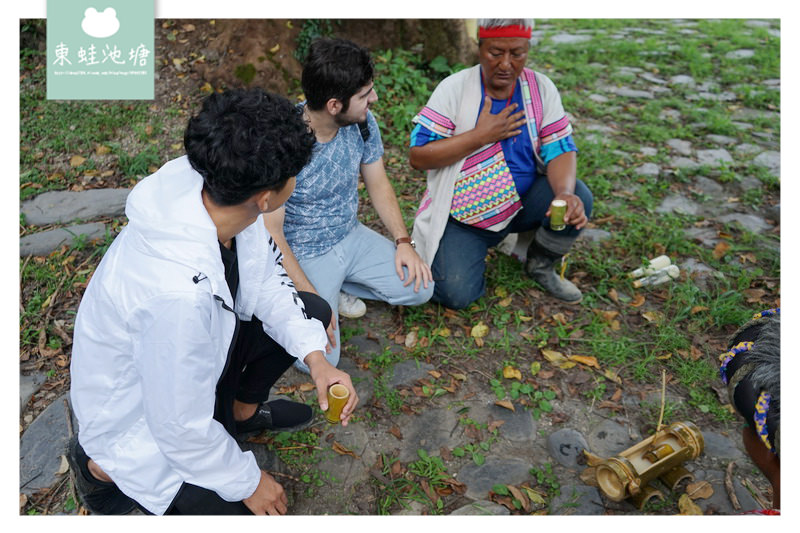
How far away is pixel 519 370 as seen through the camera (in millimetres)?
3229

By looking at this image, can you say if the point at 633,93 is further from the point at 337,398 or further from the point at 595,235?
the point at 337,398

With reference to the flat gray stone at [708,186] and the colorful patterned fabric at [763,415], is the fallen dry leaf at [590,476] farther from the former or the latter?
the flat gray stone at [708,186]

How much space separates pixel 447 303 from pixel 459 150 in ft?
2.87

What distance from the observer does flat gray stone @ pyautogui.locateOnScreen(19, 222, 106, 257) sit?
3848 mm

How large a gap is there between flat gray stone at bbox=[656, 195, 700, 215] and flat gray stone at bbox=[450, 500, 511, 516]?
2.80 meters

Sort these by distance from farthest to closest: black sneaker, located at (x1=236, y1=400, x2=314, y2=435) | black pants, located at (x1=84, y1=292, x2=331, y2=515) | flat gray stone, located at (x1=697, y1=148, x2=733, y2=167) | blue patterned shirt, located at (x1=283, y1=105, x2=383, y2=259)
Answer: flat gray stone, located at (x1=697, y1=148, x2=733, y2=167) < blue patterned shirt, located at (x1=283, y1=105, x2=383, y2=259) < black sneaker, located at (x1=236, y1=400, x2=314, y2=435) < black pants, located at (x1=84, y1=292, x2=331, y2=515)

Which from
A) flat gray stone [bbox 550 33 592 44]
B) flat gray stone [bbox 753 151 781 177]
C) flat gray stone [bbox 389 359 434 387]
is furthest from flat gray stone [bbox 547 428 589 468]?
flat gray stone [bbox 550 33 592 44]

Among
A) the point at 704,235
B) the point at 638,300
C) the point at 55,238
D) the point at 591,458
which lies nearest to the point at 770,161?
the point at 704,235

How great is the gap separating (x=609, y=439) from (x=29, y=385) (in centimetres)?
277

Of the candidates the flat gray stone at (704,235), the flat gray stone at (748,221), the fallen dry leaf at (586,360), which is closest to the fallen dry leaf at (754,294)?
the flat gray stone at (704,235)

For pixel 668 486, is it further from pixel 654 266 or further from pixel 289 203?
pixel 289 203

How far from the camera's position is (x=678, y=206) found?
179 inches

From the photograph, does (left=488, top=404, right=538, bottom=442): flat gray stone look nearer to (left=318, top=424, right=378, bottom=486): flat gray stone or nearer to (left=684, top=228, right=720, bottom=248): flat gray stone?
(left=318, top=424, right=378, bottom=486): flat gray stone

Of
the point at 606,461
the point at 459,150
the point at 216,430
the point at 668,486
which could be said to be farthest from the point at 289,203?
the point at 668,486
